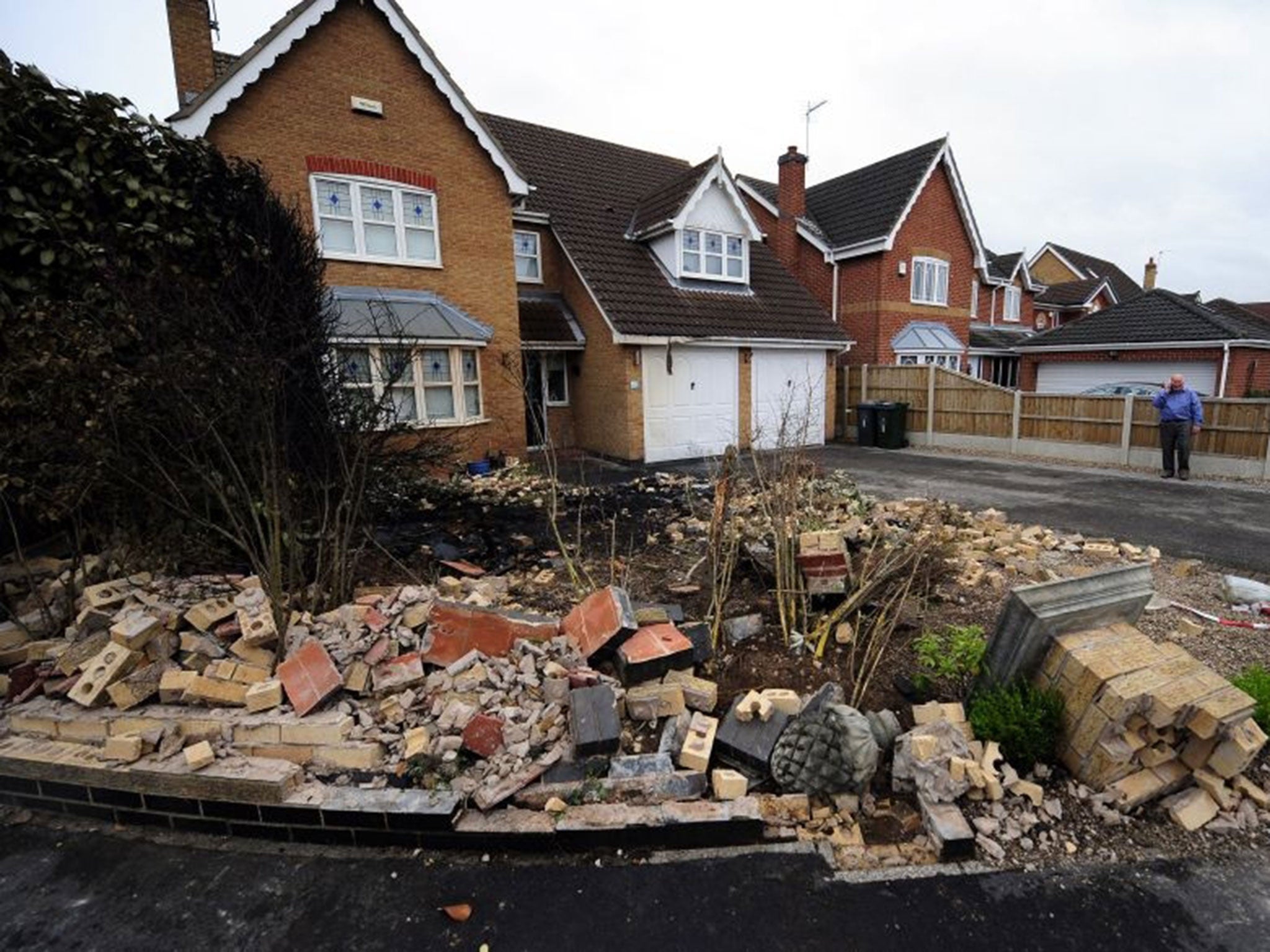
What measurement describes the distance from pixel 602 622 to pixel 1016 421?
13.5 metres

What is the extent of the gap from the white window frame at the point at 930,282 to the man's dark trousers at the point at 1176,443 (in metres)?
8.90

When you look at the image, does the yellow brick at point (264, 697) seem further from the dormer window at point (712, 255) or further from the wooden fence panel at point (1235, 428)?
the wooden fence panel at point (1235, 428)

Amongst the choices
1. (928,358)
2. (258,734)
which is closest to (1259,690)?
(258,734)

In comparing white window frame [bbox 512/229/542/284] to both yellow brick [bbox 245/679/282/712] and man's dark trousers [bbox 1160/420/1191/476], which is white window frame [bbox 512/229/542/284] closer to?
yellow brick [bbox 245/679/282/712]

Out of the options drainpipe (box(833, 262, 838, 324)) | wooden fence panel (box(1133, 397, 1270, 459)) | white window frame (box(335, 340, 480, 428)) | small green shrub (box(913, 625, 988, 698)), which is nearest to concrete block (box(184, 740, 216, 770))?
small green shrub (box(913, 625, 988, 698))

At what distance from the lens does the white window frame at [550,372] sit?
48.0 feet

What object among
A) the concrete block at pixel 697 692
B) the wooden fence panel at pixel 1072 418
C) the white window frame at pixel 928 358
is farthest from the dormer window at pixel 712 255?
the concrete block at pixel 697 692

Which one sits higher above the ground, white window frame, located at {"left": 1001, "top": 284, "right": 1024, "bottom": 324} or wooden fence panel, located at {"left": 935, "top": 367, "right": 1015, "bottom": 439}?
white window frame, located at {"left": 1001, "top": 284, "right": 1024, "bottom": 324}

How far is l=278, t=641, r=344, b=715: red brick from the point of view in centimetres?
332

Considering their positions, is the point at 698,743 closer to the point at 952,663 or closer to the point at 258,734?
the point at 952,663

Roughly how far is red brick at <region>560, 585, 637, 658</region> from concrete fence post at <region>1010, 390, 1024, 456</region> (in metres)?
13.2

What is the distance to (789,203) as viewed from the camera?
18.7m

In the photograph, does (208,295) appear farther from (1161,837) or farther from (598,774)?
(1161,837)

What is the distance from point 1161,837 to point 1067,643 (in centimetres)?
87
